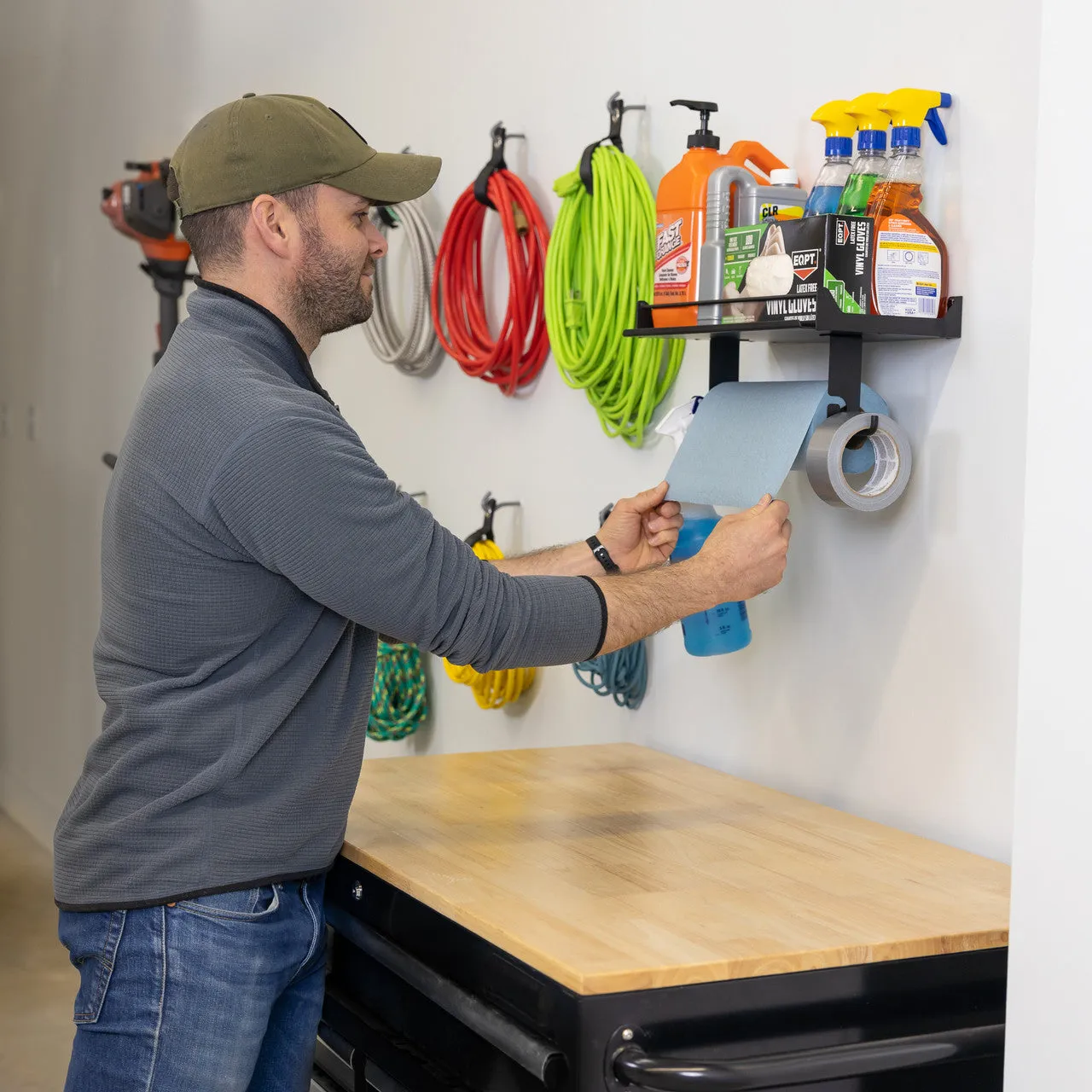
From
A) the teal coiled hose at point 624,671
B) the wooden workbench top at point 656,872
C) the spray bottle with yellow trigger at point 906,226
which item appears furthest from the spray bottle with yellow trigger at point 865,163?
the teal coiled hose at point 624,671

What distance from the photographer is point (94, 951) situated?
5.69 feet

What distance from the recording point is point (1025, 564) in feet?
4.34

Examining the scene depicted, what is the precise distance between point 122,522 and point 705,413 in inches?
33.4

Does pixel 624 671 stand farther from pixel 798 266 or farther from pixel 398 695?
pixel 798 266

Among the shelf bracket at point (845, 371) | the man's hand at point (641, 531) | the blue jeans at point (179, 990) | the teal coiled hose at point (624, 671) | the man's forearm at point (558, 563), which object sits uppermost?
the shelf bracket at point (845, 371)

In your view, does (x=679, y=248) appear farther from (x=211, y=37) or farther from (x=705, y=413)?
(x=211, y=37)

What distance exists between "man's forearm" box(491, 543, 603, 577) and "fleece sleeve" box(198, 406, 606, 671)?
463mm

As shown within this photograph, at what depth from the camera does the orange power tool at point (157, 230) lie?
4.28m

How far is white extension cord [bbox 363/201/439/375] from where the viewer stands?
3123mm

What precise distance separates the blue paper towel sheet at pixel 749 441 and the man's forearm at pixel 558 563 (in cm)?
17

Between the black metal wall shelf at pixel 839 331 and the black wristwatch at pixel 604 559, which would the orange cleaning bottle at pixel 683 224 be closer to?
the black metal wall shelf at pixel 839 331

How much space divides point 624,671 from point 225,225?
1.10 m

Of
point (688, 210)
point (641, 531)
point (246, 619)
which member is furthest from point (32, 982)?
point (688, 210)

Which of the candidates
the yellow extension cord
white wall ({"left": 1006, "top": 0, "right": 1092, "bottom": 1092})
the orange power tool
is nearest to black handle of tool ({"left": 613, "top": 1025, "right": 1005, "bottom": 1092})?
white wall ({"left": 1006, "top": 0, "right": 1092, "bottom": 1092})
